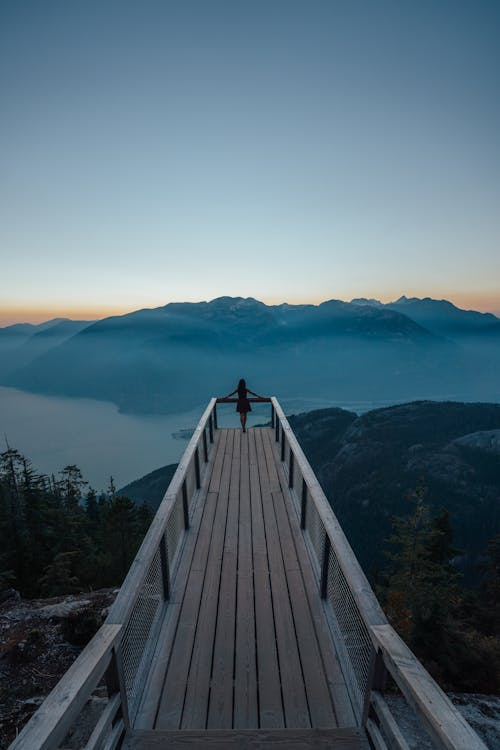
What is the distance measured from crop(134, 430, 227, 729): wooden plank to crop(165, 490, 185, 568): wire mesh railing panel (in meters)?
0.20

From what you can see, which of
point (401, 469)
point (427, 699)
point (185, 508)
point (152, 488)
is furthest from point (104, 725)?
point (401, 469)

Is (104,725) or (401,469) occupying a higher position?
(104,725)

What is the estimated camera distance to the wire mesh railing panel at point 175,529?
400cm

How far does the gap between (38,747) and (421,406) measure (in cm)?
13407

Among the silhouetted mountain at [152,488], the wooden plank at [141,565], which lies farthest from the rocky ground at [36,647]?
the silhouetted mountain at [152,488]

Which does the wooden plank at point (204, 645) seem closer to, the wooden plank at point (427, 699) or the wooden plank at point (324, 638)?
the wooden plank at point (324, 638)

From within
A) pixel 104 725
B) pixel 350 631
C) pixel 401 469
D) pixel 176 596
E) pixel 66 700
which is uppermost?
pixel 66 700

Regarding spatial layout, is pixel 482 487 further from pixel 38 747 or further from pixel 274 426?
pixel 38 747

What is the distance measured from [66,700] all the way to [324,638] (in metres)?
2.45

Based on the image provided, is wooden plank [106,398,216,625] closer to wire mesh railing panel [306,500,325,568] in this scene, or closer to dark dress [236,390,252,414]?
wire mesh railing panel [306,500,325,568]

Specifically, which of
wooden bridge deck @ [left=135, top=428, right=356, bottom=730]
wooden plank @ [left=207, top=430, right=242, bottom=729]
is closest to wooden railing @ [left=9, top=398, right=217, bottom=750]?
wooden bridge deck @ [left=135, top=428, right=356, bottom=730]

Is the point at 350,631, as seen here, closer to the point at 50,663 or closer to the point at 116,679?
the point at 116,679

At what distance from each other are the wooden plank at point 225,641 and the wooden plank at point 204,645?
0.05 metres

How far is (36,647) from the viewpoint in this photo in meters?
4.92
